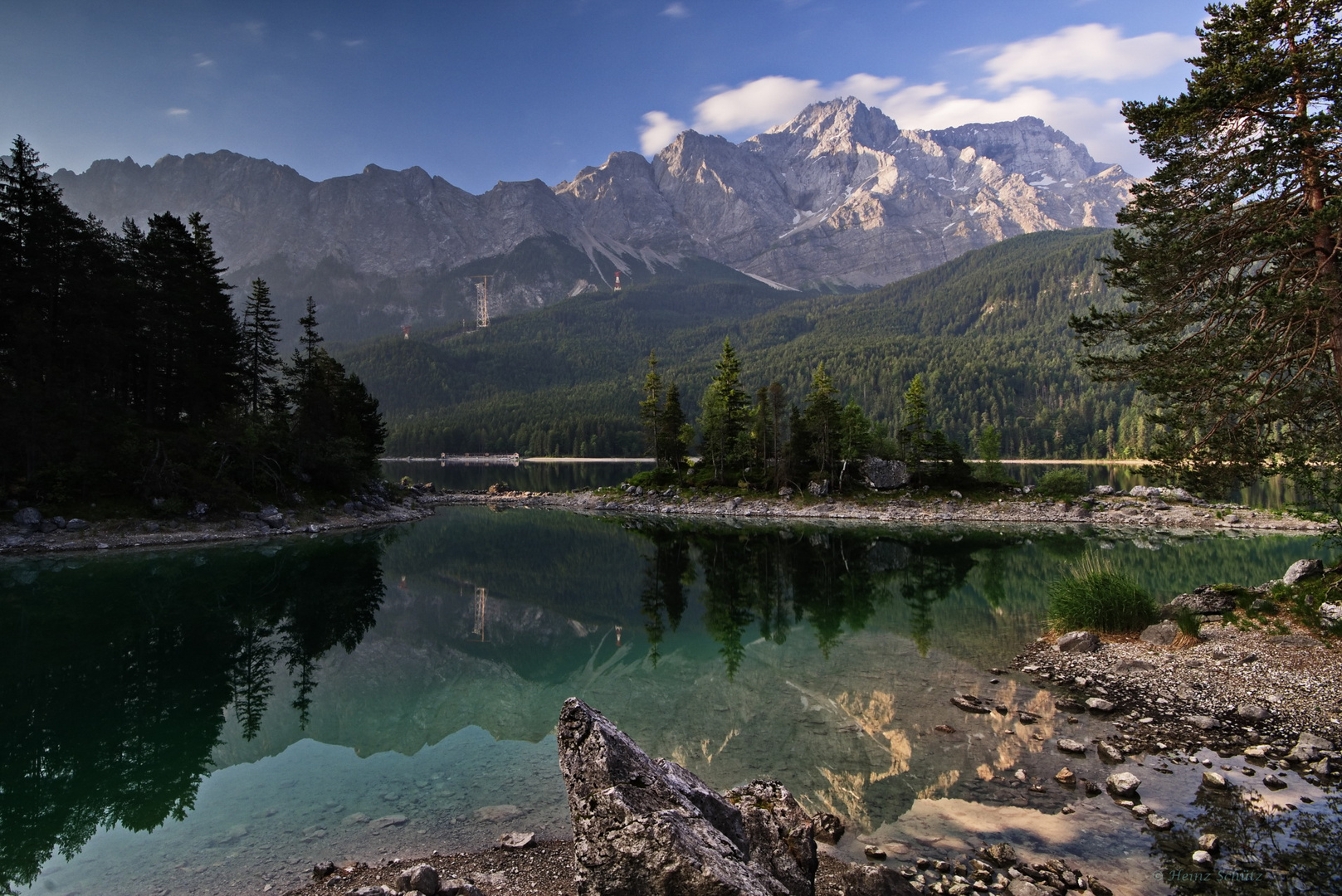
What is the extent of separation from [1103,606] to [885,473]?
50544mm

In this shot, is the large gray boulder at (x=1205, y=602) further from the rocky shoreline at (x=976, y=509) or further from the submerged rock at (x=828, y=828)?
the rocky shoreline at (x=976, y=509)

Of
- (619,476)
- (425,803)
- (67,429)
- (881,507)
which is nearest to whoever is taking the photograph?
(425,803)

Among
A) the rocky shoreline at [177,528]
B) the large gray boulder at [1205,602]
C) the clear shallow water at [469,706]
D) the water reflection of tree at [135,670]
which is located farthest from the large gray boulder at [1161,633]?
the rocky shoreline at [177,528]

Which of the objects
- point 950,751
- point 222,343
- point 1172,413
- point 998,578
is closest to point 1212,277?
point 1172,413

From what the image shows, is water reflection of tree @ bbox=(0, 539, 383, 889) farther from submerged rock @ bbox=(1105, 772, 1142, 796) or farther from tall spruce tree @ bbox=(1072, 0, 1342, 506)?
tall spruce tree @ bbox=(1072, 0, 1342, 506)

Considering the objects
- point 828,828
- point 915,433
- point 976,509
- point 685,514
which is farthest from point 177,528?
point 915,433

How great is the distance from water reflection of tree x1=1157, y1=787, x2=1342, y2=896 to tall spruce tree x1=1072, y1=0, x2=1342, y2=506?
950 centimetres

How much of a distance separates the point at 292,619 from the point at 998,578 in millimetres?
31906

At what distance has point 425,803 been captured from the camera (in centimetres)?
1087

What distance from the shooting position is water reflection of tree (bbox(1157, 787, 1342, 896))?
749 cm

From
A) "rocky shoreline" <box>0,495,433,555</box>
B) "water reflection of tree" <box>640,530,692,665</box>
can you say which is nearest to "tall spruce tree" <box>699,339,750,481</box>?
"water reflection of tree" <box>640,530,692,665</box>

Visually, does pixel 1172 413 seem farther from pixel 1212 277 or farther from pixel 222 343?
pixel 222 343

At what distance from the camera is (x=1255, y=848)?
27.0 feet

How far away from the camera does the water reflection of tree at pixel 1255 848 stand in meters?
7.49
